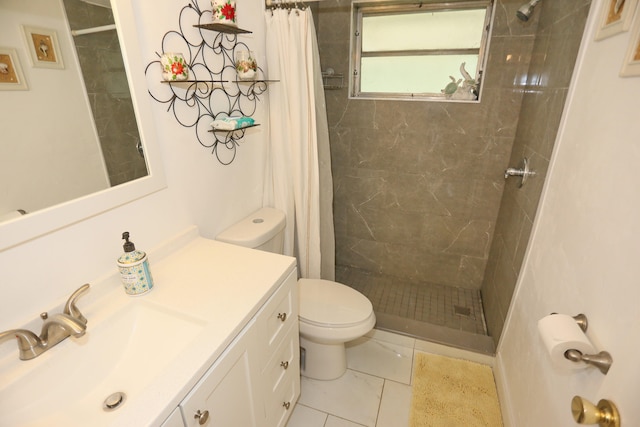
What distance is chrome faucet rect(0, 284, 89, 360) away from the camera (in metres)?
0.76

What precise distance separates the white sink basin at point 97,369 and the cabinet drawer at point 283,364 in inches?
15.2

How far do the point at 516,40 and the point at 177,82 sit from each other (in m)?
1.83

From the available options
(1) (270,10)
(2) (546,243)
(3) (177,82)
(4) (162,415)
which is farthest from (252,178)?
(2) (546,243)

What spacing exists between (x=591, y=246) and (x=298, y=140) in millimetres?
1303

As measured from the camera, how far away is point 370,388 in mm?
1701

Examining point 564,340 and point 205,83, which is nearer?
point 564,340

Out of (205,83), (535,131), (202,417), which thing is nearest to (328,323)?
(202,417)

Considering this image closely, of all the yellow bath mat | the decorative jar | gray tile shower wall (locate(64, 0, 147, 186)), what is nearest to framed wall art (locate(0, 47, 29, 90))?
gray tile shower wall (locate(64, 0, 147, 186))

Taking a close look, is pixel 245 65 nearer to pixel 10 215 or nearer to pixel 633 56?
pixel 10 215

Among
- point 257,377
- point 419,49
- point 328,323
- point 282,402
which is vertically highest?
point 419,49

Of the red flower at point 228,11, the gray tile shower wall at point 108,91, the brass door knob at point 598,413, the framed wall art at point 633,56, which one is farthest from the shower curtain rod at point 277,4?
the brass door knob at point 598,413

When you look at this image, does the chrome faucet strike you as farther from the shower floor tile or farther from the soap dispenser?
the shower floor tile

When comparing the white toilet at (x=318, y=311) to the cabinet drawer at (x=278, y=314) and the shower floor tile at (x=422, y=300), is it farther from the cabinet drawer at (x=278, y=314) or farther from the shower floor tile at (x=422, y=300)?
the shower floor tile at (x=422, y=300)

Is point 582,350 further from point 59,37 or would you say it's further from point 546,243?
point 59,37
